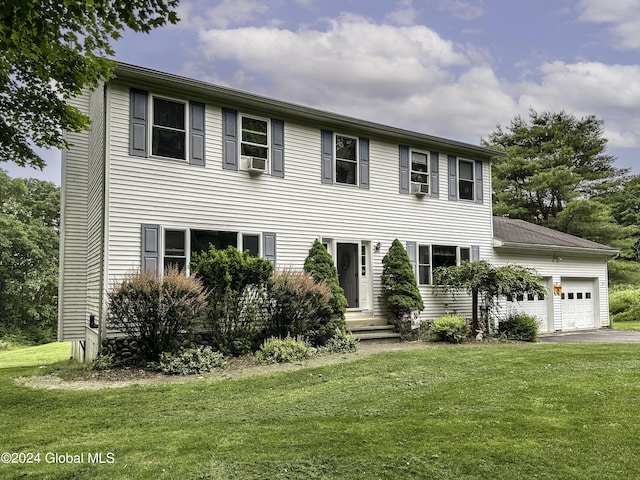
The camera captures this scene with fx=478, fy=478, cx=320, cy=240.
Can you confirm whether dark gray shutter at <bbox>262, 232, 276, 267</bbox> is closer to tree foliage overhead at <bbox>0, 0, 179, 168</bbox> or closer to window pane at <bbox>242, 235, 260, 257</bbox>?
window pane at <bbox>242, 235, 260, 257</bbox>

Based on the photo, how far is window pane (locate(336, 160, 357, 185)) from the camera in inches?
488

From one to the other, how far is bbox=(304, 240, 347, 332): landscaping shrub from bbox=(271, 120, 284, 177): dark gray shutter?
6.32 ft

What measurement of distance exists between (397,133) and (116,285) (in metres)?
8.08

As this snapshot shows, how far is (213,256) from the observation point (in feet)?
30.2

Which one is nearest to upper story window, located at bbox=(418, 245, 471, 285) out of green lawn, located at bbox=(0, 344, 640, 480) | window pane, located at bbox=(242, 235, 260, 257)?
window pane, located at bbox=(242, 235, 260, 257)

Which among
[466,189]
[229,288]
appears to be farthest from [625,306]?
[229,288]

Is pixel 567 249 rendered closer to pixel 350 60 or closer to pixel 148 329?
pixel 350 60

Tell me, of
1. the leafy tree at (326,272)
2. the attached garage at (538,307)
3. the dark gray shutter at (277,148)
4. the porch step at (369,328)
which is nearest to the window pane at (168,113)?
the dark gray shutter at (277,148)

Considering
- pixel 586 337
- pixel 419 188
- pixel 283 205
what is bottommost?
pixel 586 337

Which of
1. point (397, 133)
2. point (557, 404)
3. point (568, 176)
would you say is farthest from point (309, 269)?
point (568, 176)

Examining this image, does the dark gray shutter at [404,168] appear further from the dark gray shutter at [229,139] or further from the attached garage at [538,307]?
the attached garage at [538,307]

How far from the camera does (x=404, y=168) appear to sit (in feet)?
44.1

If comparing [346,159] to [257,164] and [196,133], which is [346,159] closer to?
[257,164]

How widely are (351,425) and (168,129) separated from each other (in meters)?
7.56
